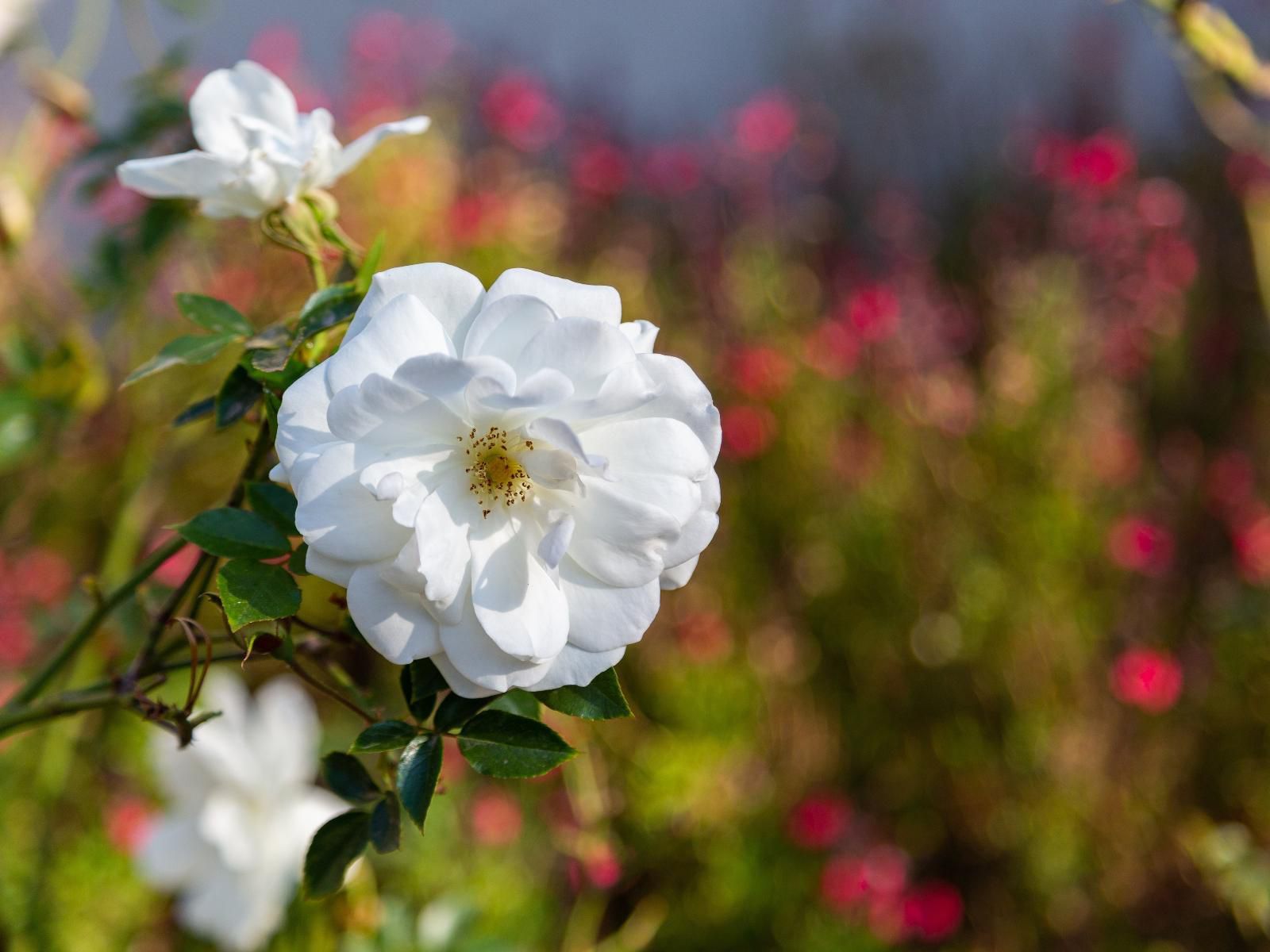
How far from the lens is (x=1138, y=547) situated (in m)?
1.47

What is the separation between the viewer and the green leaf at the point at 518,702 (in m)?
0.43

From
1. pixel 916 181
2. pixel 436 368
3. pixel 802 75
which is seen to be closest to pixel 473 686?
pixel 436 368

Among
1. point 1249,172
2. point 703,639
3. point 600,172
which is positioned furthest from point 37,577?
point 1249,172

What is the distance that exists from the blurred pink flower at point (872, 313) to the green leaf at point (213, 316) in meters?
1.43

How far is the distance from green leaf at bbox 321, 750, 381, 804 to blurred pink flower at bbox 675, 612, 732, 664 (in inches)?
43.3

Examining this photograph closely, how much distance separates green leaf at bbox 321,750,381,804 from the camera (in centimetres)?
45

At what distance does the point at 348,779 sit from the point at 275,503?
0.39ft

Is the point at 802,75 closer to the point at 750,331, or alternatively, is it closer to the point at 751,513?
the point at 750,331

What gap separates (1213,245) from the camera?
2.98m

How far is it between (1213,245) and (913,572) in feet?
6.02

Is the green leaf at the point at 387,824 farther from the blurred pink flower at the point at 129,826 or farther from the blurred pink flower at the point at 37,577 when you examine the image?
the blurred pink flower at the point at 37,577

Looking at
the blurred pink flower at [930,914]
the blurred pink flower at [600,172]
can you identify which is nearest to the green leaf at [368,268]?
the blurred pink flower at [930,914]

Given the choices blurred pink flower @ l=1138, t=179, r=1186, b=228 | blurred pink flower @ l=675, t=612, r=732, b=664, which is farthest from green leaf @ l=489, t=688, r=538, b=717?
blurred pink flower @ l=1138, t=179, r=1186, b=228

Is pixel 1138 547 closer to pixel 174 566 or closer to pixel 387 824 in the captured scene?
pixel 387 824
